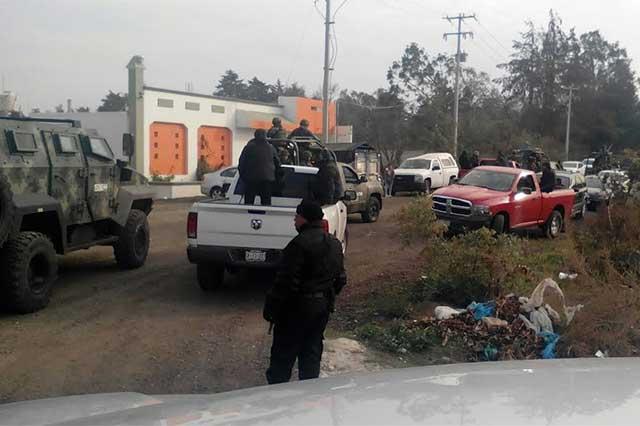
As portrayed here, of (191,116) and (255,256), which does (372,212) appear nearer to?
(255,256)

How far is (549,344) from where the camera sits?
664 centimetres

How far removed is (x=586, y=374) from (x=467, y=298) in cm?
570

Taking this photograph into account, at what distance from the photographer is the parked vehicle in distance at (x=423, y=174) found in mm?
28188

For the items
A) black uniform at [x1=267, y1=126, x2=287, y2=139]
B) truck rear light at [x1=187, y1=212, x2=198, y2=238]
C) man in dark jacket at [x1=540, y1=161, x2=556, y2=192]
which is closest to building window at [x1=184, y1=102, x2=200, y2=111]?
black uniform at [x1=267, y1=126, x2=287, y2=139]

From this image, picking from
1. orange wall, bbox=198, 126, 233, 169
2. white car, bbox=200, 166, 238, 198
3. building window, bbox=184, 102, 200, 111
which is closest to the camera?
white car, bbox=200, 166, 238, 198

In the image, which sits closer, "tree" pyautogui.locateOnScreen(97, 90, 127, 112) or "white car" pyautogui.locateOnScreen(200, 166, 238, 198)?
"white car" pyautogui.locateOnScreen(200, 166, 238, 198)

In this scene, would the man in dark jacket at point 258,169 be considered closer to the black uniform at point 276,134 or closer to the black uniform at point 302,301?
the black uniform at point 276,134

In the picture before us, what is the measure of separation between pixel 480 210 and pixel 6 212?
934 centimetres

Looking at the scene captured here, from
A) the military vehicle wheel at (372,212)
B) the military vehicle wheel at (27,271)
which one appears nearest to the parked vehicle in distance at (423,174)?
the military vehicle wheel at (372,212)

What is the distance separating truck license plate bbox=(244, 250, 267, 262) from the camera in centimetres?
842

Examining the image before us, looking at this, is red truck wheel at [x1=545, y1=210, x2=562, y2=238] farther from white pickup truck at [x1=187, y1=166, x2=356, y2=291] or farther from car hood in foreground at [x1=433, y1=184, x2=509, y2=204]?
white pickup truck at [x1=187, y1=166, x2=356, y2=291]

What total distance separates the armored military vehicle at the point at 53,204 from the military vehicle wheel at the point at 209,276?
178 cm

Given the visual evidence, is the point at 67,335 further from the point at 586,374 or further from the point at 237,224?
the point at 586,374

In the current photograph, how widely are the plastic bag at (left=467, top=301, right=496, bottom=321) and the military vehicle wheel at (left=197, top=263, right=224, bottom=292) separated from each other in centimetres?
336
